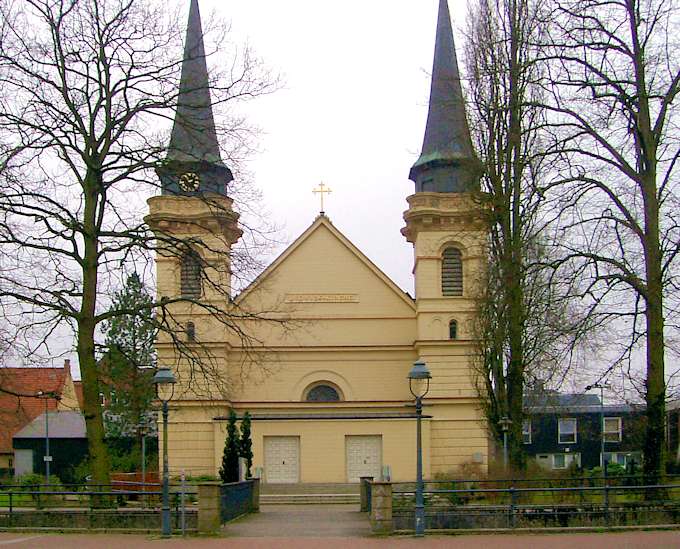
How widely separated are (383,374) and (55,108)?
23.8 meters

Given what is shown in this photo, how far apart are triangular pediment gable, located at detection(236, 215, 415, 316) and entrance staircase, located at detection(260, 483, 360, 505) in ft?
26.5

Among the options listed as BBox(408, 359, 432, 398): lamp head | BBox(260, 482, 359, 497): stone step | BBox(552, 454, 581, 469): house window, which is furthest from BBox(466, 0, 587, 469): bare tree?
BBox(552, 454, 581, 469): house window

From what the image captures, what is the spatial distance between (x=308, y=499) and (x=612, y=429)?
122 feet

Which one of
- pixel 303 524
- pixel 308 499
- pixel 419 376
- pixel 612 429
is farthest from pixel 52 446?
pixel 419 376

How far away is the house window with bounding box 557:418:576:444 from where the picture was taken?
221ft

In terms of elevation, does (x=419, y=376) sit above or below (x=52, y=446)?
above

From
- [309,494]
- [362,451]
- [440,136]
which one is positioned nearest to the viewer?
[309,494]

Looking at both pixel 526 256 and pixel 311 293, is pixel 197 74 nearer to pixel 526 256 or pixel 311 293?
pixel 526 256

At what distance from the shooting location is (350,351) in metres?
43.0

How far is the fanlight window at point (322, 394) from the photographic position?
43188 mm

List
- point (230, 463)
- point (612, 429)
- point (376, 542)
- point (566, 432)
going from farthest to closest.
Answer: point (612, 429), point (566, 432), point (230, 463), point (376, 542)

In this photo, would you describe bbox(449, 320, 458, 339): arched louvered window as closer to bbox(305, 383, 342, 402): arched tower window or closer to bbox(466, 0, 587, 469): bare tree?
bbox(305, 383, 342, 402): arched tower window

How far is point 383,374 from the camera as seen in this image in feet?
142

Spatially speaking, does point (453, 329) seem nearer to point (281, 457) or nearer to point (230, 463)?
point (281, 457)
